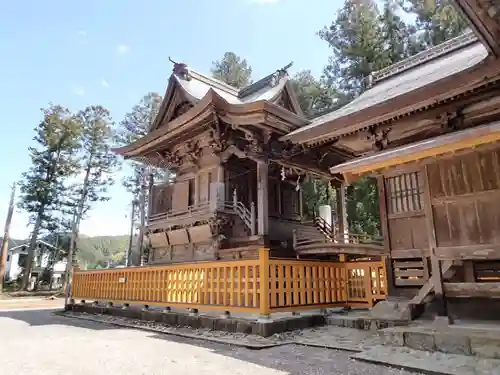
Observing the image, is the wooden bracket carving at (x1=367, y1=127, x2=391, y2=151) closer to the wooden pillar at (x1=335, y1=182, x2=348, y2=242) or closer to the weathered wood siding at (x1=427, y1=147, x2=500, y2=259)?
the weathered wood siding at (x1=427, y1=147, x2=500, y2=259)

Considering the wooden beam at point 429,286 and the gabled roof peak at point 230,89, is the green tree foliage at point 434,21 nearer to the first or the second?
the gabled roof peak at point 230,89

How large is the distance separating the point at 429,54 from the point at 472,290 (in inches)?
377

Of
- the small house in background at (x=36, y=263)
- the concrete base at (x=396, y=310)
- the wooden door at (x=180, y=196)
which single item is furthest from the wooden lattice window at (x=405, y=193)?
the small house in background at (x=36, y=263)

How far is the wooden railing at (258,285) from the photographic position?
24.3ft

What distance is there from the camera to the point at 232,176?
527 inches

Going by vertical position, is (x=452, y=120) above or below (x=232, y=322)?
above

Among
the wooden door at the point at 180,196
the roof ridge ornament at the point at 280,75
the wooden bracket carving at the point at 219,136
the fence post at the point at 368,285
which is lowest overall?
the fence post at the point at 368,285

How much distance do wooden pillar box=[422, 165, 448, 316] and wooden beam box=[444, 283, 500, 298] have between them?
13 centimetres

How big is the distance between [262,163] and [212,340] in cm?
625

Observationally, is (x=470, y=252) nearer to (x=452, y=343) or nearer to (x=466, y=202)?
(x=466, y=202)

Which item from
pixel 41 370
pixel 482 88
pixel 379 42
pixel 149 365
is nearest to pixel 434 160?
pixel 482 88

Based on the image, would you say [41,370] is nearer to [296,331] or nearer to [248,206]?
[296,331]

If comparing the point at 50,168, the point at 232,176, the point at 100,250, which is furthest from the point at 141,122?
the point at 100,250

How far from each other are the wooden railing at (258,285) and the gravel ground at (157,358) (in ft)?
4.23
